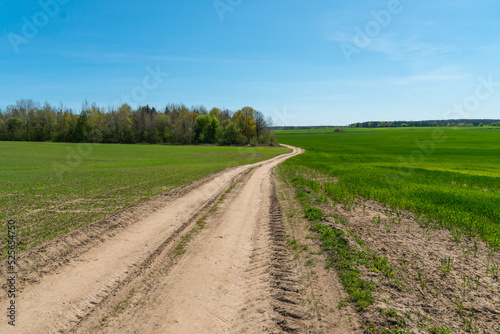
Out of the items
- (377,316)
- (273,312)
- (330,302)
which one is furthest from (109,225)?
(377,316)

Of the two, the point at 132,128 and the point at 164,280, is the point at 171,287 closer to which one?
the point at 164,280

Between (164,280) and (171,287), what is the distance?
42cm

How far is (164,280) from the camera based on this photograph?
22.3 feet

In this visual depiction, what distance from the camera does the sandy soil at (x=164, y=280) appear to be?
5.31 metres

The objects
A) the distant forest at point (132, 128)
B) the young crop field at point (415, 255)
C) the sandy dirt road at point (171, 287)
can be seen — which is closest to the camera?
the sandy dirt road at point (171, 287)

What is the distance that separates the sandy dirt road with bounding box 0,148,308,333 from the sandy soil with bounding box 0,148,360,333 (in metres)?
0.02

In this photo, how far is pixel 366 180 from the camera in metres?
21.2

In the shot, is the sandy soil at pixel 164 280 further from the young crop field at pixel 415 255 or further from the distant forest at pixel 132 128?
the distant forest at pixel 132 128

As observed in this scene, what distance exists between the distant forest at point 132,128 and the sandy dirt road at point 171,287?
89574mm

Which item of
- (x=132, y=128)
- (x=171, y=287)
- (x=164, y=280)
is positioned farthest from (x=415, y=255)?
(x=132, y=128)

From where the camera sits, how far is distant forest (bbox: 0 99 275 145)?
101m

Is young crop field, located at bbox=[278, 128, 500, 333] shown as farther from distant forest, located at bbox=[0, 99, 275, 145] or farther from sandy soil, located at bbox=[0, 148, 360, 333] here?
distant forest, located at bbox=[0, 99, 275, 145]

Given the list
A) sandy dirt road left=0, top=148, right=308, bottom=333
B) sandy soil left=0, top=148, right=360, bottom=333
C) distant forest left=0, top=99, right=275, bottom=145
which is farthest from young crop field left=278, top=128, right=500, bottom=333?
distant forest left=0, top=99, right=275, bottom=145

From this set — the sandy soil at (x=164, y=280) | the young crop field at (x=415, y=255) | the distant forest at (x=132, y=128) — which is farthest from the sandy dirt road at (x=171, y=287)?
the distant forest at (x=132, y=128)
